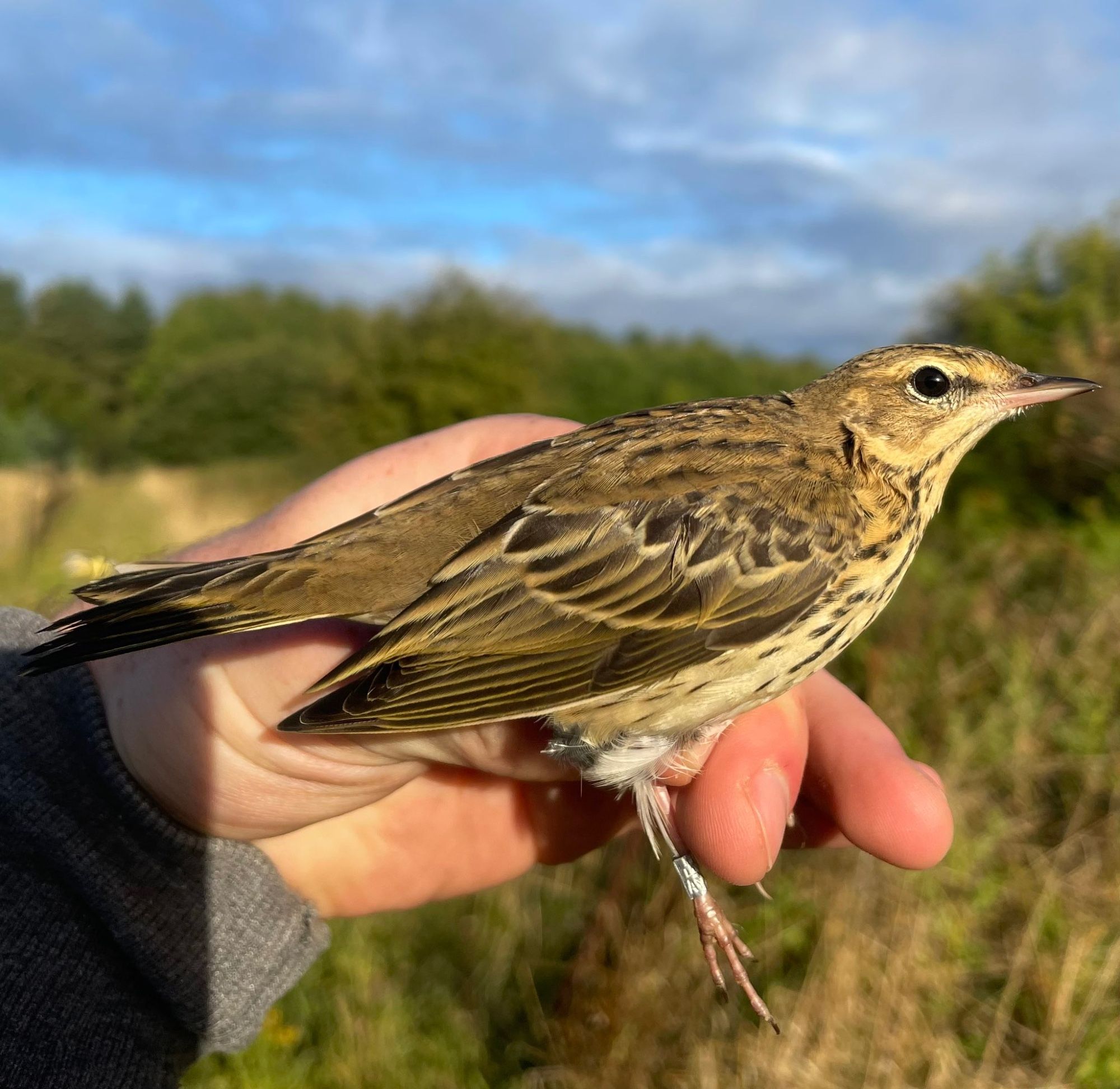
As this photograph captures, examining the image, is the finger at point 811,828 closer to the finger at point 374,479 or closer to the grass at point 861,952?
the grass at point 861,952

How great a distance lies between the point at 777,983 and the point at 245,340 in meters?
35.2

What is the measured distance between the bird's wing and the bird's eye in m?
0.63

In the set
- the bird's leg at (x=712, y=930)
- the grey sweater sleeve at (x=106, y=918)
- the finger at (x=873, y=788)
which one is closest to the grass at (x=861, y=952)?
the bird's leg at (x=712, y=930)

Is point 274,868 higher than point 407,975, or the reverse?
point 274,868

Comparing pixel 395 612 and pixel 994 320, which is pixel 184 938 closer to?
pixel 395 612

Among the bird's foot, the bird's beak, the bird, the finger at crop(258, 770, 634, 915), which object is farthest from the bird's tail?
the bird's beak

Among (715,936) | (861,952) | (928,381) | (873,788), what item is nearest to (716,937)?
(715,936)

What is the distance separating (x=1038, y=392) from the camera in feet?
8.96

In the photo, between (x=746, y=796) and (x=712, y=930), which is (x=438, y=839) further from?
(x=746, y=796)

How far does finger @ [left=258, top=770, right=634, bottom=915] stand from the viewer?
3041mm

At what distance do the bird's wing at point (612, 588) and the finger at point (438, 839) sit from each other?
3.00 feet

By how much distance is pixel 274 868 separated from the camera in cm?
279

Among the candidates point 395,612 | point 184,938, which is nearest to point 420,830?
point 184,938

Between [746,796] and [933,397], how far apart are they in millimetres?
1256
